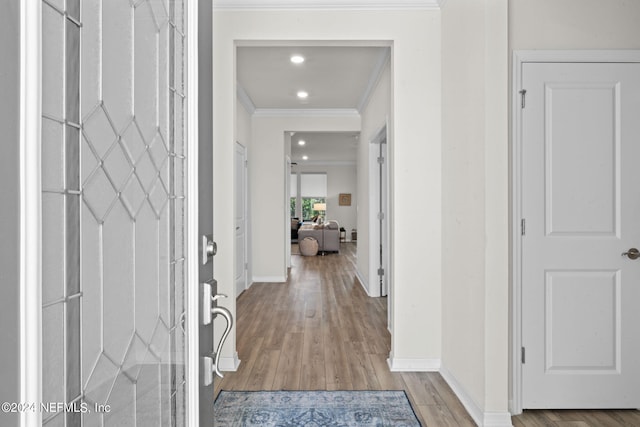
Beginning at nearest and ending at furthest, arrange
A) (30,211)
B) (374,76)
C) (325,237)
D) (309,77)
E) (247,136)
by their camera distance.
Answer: (30,211) < (374,76) < (309,77) < (247,136) < (325,237)

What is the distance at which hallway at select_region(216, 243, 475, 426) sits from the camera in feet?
8.44

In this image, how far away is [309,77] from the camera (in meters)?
4.65

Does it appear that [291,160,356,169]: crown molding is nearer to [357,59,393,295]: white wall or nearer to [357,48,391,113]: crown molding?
[357,59,393,295]: white wall

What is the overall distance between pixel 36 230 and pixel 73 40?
0.82 ft

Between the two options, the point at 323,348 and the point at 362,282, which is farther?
the point at 362,282

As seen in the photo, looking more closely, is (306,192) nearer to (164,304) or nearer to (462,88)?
(462,88)

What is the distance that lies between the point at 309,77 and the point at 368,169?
4.67 ft

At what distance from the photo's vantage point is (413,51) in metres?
2.91

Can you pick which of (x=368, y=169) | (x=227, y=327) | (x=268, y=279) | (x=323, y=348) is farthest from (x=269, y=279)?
(x=227, y=327)

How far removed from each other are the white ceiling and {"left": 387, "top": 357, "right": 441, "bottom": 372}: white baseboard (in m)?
2.79

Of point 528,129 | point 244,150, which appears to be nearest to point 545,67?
point 528,129

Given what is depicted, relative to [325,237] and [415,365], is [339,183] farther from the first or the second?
[415,365]

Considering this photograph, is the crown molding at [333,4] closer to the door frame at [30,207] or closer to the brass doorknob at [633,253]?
the brass doorknob at [633,253]

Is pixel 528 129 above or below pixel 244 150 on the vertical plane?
below
